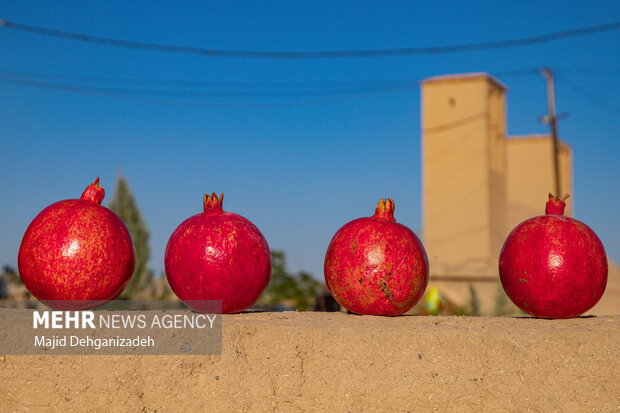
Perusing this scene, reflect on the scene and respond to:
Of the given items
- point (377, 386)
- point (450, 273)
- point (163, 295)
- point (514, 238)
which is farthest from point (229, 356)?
point (450, 273)

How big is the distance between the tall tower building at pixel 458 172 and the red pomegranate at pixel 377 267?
35.4 ft

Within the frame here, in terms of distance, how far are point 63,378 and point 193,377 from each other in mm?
502

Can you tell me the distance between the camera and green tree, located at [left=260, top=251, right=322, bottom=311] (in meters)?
7.46

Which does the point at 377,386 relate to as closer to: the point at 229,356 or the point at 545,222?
the point at 229,356

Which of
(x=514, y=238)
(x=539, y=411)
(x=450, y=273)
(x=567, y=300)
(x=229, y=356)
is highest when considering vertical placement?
(x=450, y=273)

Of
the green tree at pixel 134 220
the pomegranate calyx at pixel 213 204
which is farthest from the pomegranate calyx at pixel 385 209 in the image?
the green tree at pixel 134 220

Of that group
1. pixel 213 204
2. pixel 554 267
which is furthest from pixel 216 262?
pixel 554 267

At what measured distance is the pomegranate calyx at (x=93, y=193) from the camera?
2.82 metres

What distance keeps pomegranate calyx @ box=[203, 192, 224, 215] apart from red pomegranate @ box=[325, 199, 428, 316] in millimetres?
559

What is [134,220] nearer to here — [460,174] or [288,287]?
[288,287]

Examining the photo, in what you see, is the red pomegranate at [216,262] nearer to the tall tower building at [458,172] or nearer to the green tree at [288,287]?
the green tree at [288,287]

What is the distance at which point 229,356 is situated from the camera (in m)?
2.29

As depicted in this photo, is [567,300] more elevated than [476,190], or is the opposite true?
[476,190]

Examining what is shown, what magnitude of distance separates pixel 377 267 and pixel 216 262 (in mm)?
703
